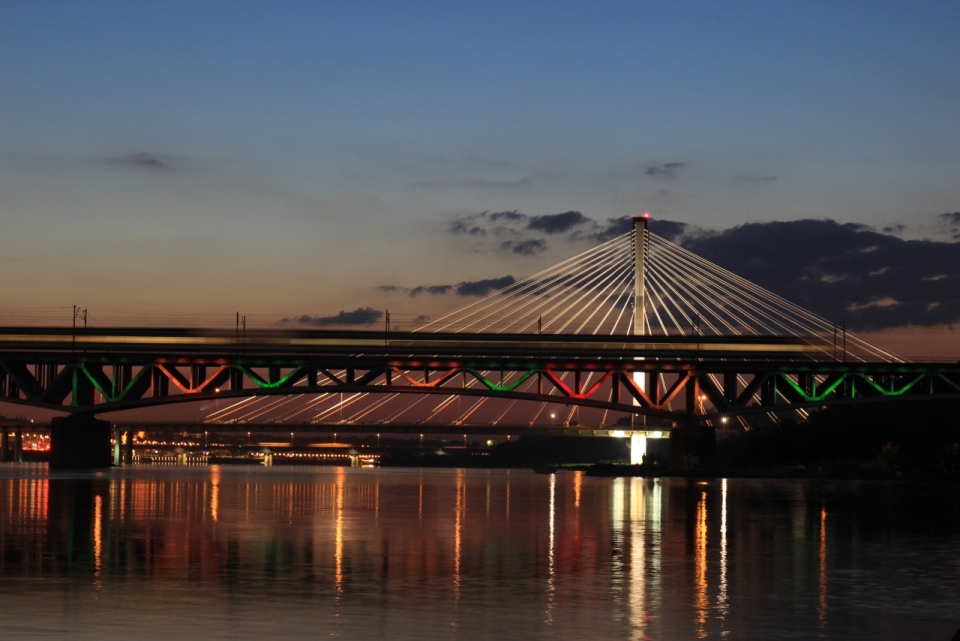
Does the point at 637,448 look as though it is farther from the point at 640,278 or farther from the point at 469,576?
the point at 469,576

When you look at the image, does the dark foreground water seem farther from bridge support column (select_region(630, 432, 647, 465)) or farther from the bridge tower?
bridge support column (select_region(630, 432, 647, 465))

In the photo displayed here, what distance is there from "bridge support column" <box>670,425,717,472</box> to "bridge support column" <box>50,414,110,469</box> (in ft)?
167

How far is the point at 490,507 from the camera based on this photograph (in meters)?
51.1

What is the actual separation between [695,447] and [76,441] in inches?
2116

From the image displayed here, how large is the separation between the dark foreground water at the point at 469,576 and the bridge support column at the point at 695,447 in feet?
241

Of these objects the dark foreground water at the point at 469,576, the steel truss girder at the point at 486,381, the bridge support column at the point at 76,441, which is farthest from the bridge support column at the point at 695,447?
the dark foreground water at the point at 469,576

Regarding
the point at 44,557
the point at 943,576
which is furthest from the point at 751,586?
the point at 44,557

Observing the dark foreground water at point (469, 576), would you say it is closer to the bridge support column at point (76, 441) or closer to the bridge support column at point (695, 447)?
the bridge support column at point (695, 447)

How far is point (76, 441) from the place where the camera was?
4601 inches

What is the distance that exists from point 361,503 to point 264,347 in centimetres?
6491

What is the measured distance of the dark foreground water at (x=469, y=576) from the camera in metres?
17.4

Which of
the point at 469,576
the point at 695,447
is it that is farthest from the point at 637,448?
the point at 469,576

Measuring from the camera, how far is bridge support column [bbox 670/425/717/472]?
384ft

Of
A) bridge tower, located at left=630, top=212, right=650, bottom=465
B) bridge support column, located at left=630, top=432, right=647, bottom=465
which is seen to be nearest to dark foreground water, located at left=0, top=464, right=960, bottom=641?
bridge tower, located at left=630, top=212, right=650, bottom=465
